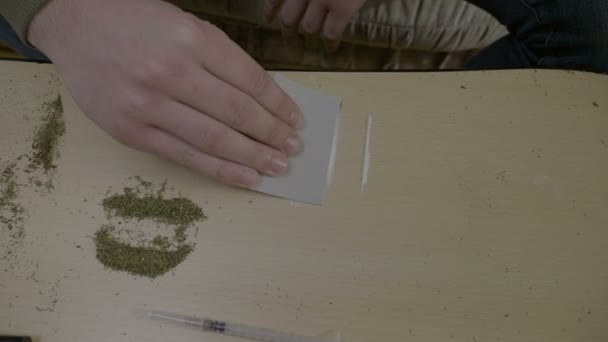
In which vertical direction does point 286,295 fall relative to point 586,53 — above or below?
below

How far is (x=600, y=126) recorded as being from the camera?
25.2 inches

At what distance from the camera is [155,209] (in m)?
0.59

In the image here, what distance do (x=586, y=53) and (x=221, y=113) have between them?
57cm

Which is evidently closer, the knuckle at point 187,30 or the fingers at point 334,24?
the knuckle at point 187,30

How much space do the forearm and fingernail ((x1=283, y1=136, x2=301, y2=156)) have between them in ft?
1.13

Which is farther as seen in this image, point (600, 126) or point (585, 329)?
point (600, 126)

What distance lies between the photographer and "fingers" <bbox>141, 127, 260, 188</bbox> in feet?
1.86

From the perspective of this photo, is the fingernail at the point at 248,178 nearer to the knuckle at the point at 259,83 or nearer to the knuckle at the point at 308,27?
the knuckle at the point at 259,83

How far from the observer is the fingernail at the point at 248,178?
0.58 meters

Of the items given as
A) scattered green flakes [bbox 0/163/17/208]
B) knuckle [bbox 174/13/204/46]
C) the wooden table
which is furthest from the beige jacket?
scattered green flakes [bbox 0/163/17/208]

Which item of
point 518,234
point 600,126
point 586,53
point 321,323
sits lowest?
point 321,323

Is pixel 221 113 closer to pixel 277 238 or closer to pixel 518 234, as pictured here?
pixel 277 238

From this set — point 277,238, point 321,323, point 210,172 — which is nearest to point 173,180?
point 210,172

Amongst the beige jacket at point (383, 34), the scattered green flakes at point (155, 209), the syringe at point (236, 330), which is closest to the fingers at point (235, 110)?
the scattered green flakes at point (155, 209)
